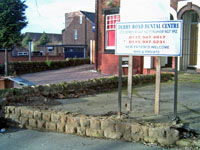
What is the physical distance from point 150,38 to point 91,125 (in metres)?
2.30

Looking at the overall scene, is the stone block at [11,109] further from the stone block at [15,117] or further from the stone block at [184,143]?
the stone block at [184,143]

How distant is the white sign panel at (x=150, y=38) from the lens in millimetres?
5383

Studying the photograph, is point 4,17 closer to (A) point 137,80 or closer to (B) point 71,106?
(A) point 137,80

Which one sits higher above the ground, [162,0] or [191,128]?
[162,0]

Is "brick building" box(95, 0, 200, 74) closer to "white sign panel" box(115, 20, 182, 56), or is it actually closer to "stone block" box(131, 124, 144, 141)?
"white sign panel" box(115, 20, 182, 56)

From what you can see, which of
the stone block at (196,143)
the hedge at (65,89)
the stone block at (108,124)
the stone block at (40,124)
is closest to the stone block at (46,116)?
the stone block at (40,124)

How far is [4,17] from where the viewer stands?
16734mm

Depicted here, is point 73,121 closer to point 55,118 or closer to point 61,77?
point 55,118

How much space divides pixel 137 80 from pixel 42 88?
14.3ft

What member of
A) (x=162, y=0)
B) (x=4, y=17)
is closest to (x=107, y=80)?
(x=162, y=0)

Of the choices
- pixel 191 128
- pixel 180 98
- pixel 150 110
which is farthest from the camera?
pixel 180 98

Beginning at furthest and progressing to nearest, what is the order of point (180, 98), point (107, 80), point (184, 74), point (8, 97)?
point (184, 74) < point (107, 80) < point (180, 98) < point (8, 97)

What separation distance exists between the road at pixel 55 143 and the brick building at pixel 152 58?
8.53m

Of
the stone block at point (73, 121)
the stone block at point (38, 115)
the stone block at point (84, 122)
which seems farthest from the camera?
the stone block at point (38, 115)
